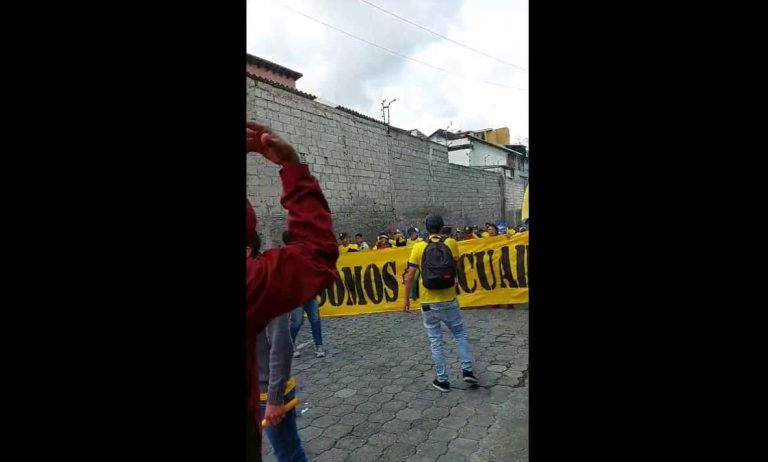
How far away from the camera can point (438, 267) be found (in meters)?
4.29

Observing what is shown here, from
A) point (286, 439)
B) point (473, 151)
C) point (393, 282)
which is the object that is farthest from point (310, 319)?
point (473, 151)

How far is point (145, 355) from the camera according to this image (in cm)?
68

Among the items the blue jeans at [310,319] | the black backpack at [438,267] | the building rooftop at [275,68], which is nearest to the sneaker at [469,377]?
the black backpack at [438,267]

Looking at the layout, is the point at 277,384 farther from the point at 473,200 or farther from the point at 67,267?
the point at 473,200

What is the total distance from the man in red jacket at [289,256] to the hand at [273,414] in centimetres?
93

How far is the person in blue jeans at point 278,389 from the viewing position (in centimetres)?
223

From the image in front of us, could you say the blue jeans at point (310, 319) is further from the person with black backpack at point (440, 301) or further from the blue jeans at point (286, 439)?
the blue jeans at point (286, 439)

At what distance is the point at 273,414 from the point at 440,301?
2.41 m

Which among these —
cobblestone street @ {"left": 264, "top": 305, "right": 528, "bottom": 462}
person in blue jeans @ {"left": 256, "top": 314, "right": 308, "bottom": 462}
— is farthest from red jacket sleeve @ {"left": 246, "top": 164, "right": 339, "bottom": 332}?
cobblestone street @ {"left": 264, "top": 305, "right": 528, "bottom": 462}

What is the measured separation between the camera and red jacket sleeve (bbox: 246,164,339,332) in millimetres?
1273

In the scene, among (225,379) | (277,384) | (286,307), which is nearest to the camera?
(225,379)
